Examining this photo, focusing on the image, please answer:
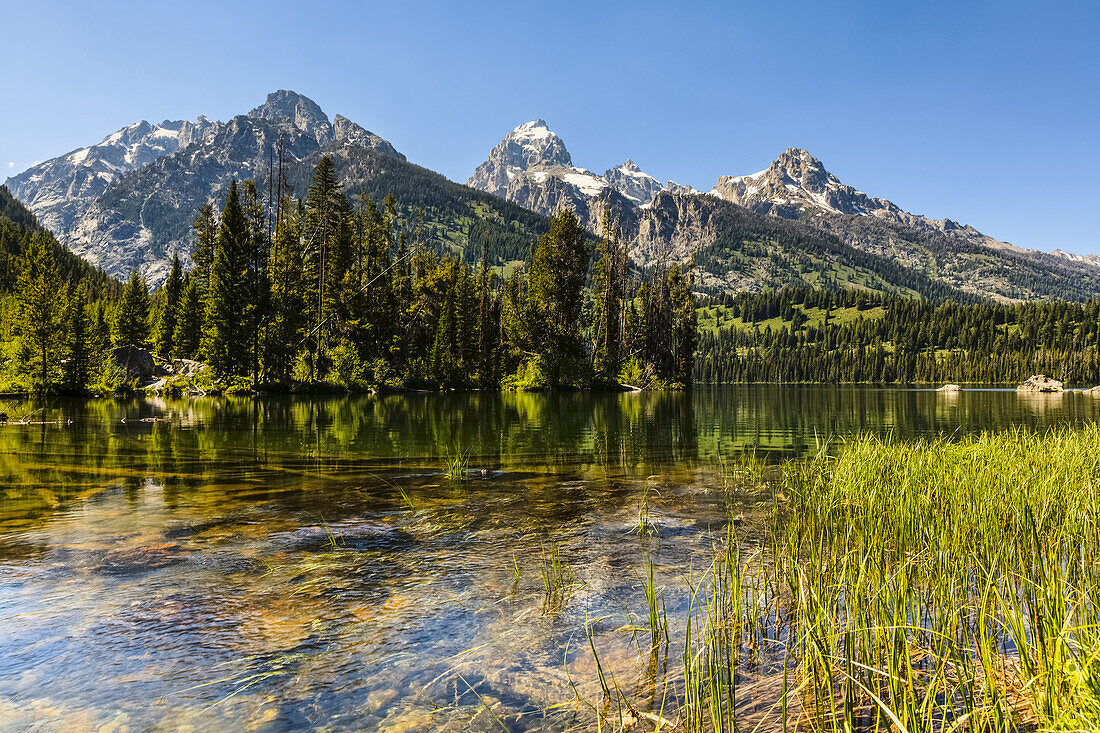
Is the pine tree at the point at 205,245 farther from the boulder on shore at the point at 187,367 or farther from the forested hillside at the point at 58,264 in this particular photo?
the forested hillside at the point at 58,264

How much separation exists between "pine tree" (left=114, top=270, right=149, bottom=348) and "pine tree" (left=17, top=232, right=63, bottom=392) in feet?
103

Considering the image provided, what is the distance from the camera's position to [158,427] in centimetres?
3023

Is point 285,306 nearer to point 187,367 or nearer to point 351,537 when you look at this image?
point 187,367

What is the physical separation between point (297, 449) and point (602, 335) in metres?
68.2

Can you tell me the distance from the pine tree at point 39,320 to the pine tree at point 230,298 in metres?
12.9

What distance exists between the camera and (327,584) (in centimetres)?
830

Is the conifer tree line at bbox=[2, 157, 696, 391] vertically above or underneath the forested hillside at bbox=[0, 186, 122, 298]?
underneath

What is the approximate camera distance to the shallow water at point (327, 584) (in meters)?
5.33

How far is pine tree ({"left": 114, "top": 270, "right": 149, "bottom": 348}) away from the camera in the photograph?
88.4m

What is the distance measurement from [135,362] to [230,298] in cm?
2085

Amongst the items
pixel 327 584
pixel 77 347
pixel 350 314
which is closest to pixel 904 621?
pixel 327 584

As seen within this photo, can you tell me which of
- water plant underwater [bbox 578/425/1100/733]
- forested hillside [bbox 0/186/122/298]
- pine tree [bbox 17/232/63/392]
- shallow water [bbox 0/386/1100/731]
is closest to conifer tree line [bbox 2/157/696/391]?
pine tree [bbox 17/232/63/392]

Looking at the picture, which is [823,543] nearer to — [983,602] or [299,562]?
[983,602]

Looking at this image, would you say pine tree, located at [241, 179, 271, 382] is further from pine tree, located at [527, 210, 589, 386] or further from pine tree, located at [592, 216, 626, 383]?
pine tree, located at [592, 216, 626, 383]
